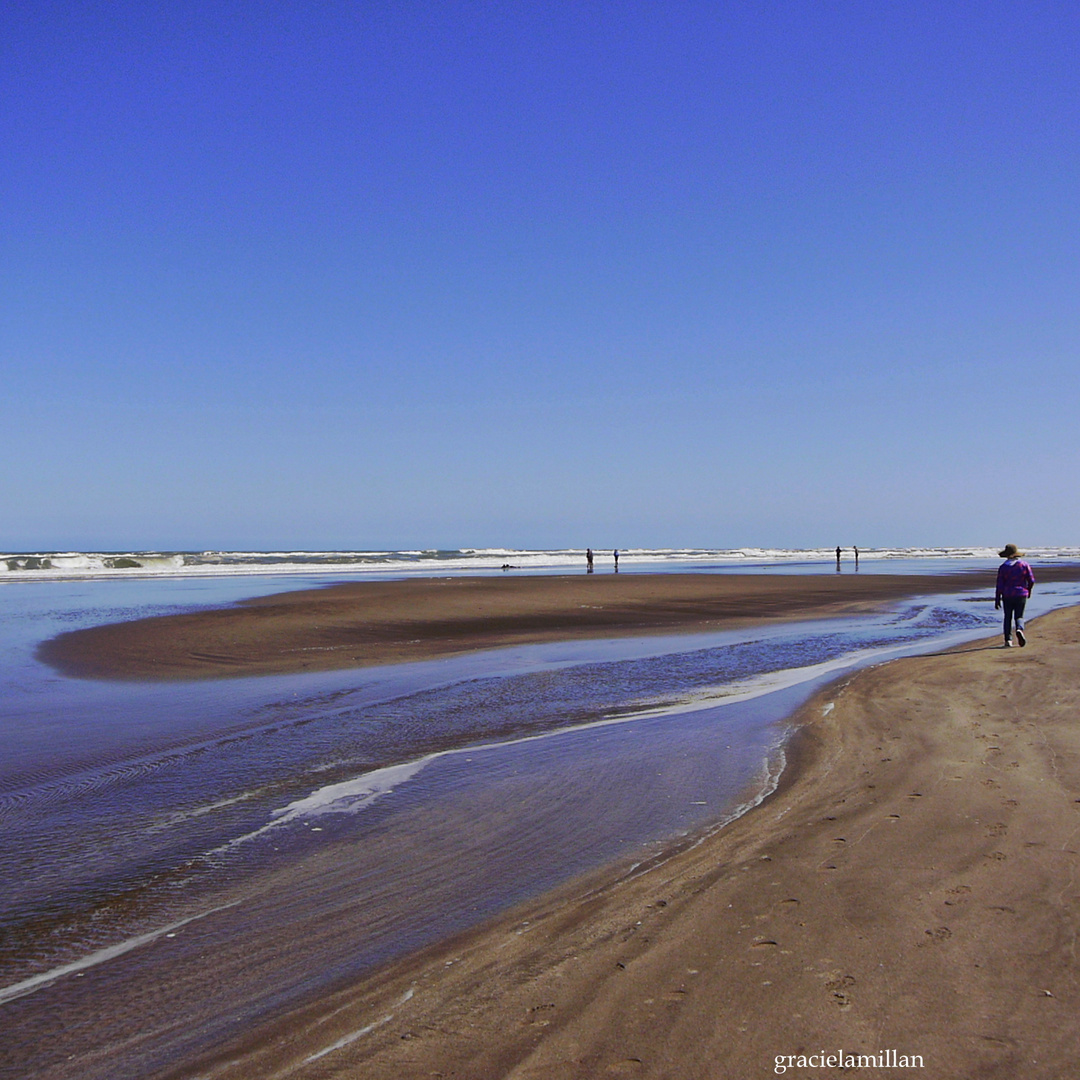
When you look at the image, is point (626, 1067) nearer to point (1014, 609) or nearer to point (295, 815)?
point (295, 815)

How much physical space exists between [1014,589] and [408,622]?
14.8m

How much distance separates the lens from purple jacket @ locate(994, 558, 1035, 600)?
15.7m

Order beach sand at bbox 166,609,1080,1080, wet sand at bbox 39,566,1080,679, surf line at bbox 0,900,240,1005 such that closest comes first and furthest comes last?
1. beach sand at bbox 166,609,1080,1080
2. surf line at bbox 0,900,240,1005
3. wet sand at bbox 39,566,1080,679

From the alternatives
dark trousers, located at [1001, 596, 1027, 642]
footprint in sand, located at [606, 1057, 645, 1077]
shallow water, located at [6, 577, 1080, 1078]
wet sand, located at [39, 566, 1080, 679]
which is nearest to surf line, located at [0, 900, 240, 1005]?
shallow water, located at [6, 577, 1080, 1078]

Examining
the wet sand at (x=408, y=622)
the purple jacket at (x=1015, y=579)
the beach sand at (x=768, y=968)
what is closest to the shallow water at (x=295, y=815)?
the beach sand at (x=768, y=968)

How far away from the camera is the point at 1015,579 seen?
1573 centimetres

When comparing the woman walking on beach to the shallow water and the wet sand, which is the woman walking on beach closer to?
the shallow water

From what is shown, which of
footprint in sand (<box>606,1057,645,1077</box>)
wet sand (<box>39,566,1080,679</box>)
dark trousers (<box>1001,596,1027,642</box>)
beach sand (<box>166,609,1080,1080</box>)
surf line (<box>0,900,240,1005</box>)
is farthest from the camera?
wet sand (<box>39,566,1080,679</box>)

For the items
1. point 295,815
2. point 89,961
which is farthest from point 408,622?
point 89,961

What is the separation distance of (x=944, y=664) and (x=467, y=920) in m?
11.6

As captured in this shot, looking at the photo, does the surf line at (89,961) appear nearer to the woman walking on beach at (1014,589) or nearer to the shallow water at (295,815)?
the shallow water at (295,815)

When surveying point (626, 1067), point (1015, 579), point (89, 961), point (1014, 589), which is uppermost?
point (1015, 579)

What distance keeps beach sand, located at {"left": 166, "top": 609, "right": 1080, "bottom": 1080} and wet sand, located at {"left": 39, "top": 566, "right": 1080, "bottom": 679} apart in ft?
36.6

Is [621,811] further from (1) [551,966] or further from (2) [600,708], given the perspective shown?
(2) [600,708]
